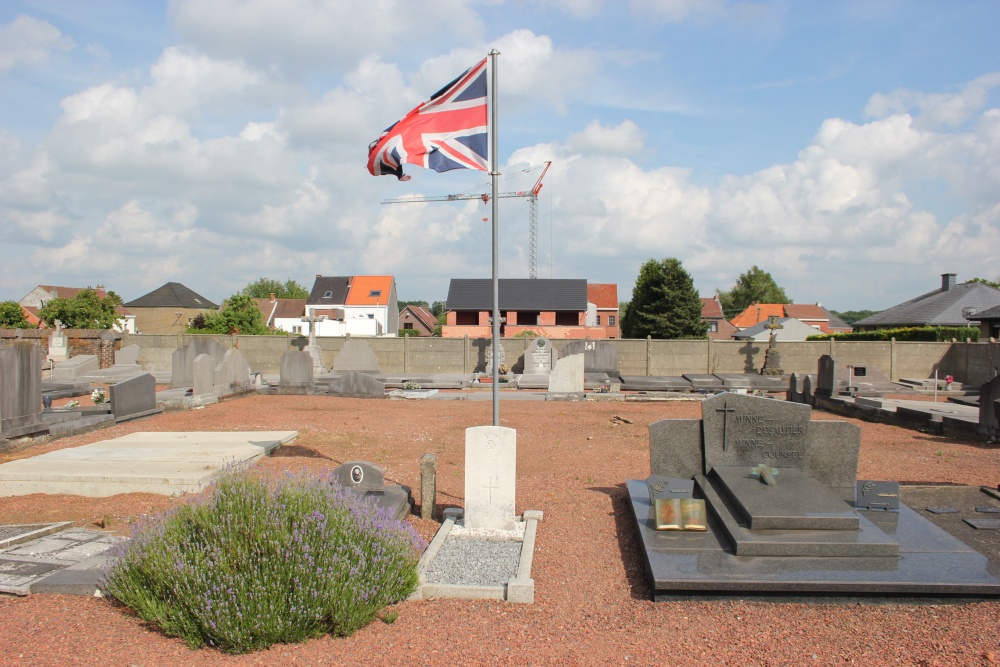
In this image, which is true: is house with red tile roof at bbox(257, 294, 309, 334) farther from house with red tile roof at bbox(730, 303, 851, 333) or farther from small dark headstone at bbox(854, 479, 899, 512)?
small dark headstone at bbox(854, 479, 899, 512)

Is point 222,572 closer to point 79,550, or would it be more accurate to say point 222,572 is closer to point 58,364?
point 79,550

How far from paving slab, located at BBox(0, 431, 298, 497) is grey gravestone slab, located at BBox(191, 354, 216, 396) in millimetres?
6230

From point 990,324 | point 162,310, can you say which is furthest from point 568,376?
point 162,310

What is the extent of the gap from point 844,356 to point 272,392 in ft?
76.9

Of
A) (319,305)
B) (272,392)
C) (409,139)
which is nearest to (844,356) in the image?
(272,392)

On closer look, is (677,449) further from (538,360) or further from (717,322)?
(717,322)

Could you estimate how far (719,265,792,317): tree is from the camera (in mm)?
90438

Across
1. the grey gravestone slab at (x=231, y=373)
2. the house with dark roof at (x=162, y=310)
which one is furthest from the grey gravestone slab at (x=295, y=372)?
the house with dark roof at (x=162, y=310)

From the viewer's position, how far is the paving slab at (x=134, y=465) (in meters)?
8.93

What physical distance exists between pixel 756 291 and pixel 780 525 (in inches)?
3566

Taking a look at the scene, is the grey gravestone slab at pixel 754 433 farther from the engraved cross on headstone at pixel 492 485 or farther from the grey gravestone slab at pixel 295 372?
the grey gravestone slab at pixel 295 372

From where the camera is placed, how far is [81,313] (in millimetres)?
37906

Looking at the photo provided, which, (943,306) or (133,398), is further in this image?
(943,306)

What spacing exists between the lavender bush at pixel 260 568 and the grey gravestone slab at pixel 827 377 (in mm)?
16256
